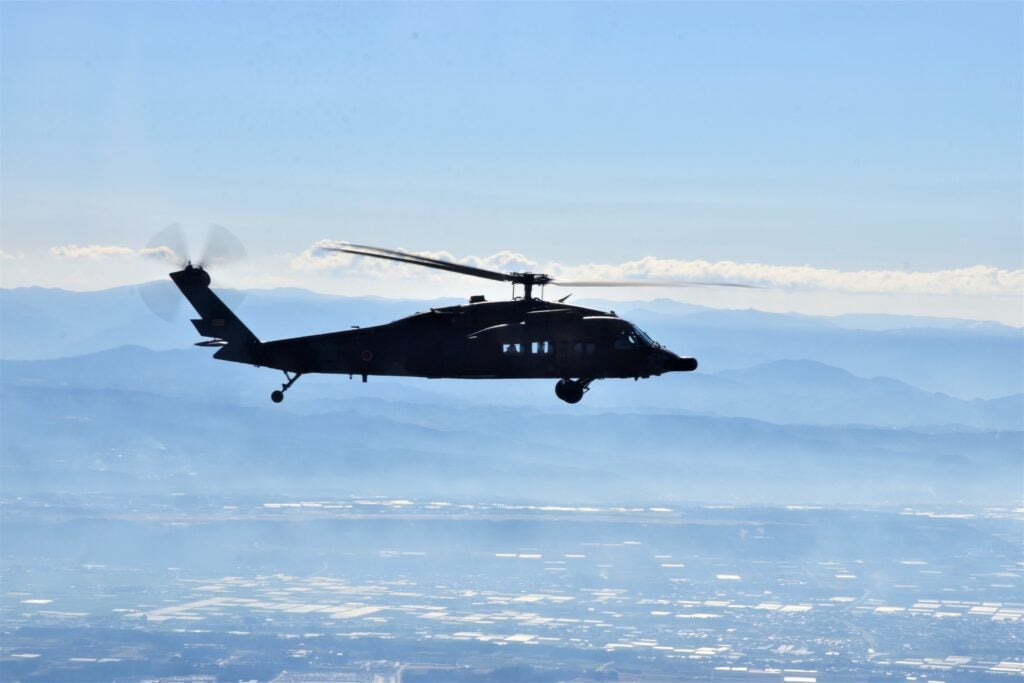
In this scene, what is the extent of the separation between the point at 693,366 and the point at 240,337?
89.7ft

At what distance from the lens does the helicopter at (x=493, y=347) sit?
255 ft

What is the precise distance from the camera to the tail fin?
273 feet

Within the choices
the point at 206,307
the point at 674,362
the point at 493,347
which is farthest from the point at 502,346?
the point at 206,307

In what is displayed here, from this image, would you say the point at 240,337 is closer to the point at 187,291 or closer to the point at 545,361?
the point at 187,291

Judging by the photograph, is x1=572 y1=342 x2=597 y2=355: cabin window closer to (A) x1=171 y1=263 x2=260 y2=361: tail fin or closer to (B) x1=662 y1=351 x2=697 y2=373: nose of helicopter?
(B) x1=662 y1=351 x2=697 y2=373: nose of helicopter

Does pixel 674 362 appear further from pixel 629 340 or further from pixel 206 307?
pixel 206 307

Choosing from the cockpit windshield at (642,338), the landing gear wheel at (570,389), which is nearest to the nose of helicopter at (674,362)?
the cockpit windshield at (642,338)

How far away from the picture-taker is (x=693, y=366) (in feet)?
259

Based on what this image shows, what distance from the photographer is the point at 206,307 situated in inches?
3319

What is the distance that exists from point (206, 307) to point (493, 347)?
19.2 metres

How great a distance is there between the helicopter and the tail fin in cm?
136

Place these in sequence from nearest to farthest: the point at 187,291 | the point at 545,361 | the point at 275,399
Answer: the point at 275,399 → the point at 545,361 → the point at 187,291

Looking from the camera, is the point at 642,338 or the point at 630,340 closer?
the point at 630,340

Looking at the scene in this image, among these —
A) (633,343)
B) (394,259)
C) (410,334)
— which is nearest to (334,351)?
(410,334)
